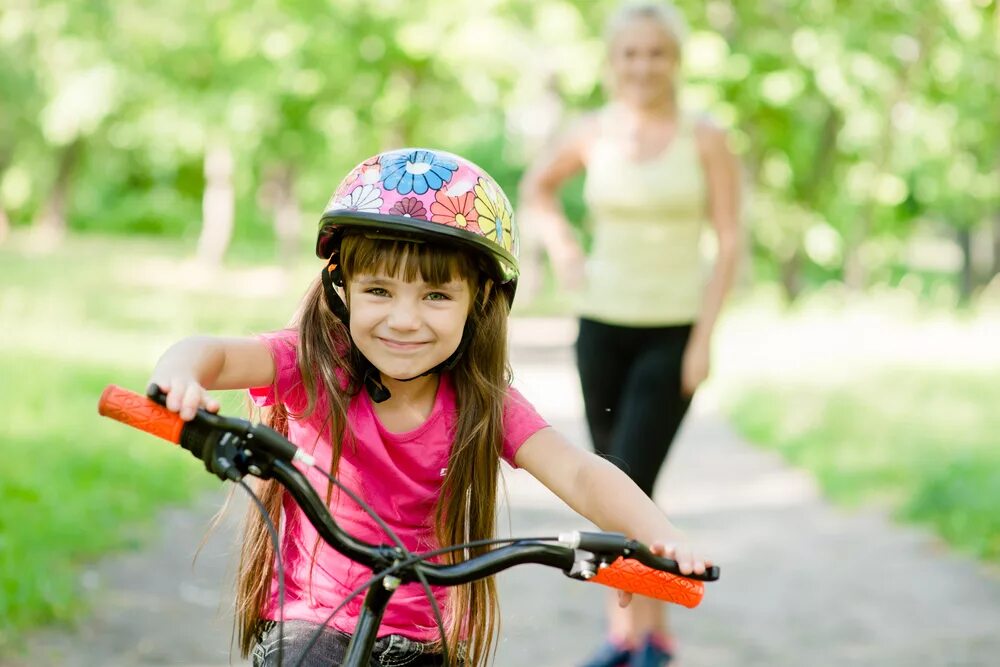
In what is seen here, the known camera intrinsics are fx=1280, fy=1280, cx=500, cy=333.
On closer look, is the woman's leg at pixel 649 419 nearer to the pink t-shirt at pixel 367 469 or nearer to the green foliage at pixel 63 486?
the pink t-shirt at pixel 367 469

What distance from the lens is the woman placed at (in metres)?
4.70

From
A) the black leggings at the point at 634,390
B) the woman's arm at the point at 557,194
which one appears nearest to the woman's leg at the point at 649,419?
the black leggings at the point at 634,390

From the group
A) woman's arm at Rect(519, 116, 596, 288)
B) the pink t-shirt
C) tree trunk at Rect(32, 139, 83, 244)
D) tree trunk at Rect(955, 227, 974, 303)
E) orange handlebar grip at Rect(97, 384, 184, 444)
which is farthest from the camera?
tree trunk at Rect(32, 139, 83, 244)

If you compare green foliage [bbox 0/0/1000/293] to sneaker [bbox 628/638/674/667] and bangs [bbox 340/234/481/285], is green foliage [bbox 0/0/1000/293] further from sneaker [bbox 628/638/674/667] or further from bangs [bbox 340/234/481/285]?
bangs [bbox 340/234/481/285]

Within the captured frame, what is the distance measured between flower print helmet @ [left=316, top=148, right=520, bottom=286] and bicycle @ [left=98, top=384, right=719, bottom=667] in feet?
1.93

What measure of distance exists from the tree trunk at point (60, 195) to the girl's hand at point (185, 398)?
42665 millimetres

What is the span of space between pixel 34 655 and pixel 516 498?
4555 millimetres

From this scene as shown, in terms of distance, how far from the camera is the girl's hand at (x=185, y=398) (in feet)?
6.79

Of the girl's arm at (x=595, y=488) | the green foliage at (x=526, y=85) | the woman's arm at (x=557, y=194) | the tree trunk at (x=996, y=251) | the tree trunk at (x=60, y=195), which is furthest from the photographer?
the tree trunk at (x=60, y=195)

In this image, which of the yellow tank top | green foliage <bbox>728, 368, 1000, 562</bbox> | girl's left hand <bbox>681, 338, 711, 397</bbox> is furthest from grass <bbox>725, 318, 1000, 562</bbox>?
the yellow tank top

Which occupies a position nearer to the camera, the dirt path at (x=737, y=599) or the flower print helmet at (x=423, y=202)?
the flower print helmet at (x=423, y=202)

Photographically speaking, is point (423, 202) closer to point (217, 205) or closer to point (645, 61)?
point (645, 61)

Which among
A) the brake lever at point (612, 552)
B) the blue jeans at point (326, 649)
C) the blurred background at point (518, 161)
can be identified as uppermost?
the blurred background at point (518, 161)

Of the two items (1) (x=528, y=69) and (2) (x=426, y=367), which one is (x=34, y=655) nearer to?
(2) (x=426, y=367)
